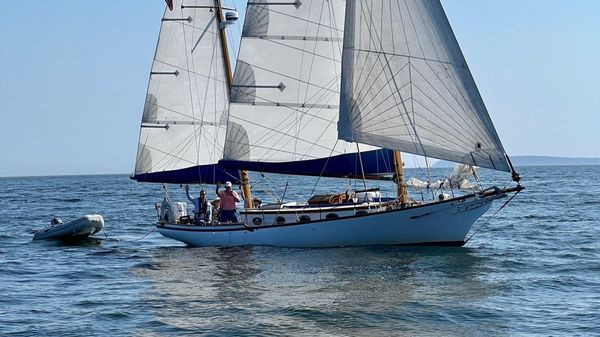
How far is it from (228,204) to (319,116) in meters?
4.44

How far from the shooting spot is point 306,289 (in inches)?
945

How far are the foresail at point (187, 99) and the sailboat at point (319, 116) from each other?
0.13 feet

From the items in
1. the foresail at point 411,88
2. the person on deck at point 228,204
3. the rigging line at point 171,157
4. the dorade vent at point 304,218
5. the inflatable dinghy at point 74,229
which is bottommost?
the inflatable dinghy at point 74,229

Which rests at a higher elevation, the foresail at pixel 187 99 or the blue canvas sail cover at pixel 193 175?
the foresail at pixel 187 99

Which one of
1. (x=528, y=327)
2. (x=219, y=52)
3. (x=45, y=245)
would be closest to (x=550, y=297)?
(x=528, y=327)

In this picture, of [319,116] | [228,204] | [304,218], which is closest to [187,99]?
[228,204]

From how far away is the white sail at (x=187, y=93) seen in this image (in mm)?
36500

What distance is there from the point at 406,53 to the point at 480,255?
706 cm

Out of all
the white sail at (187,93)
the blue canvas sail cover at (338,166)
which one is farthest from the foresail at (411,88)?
the white sail at (187,93)

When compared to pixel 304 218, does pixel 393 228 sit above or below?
below

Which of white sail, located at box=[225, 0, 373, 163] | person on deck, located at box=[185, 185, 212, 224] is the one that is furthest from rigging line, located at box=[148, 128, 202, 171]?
white sail, located at box=[225, 0, 373, 163]

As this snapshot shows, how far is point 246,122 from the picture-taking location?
33.4m

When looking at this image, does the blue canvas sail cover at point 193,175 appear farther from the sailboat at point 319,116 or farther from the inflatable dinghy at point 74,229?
the inflatable dinghy at point 74,229

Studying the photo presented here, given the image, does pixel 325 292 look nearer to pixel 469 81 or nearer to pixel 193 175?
pixel 469 81
